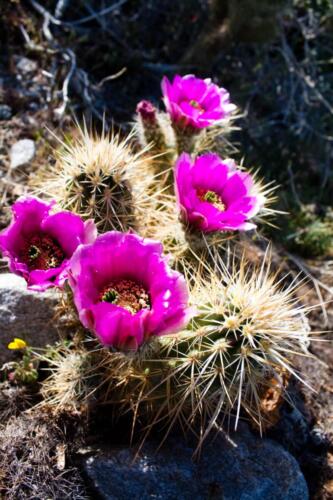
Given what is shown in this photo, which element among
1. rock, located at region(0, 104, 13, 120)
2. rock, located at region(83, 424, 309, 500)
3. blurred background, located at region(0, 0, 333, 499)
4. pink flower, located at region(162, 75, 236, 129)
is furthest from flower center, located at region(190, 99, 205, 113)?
rock, located at region(83, 424, 309, 500)

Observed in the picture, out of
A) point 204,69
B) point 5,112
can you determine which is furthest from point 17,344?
point 204,69

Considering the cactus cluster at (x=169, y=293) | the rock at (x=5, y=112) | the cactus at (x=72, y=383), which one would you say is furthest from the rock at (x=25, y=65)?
the cactus at (x=72, y=383)

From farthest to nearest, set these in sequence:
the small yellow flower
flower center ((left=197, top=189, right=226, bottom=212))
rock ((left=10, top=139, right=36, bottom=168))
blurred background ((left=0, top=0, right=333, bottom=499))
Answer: blurred background ((left=0, top=0, right=333, bottom=499)) → rock ((left=10, top=139, right=36, bottom=168)) → the small yellow flower → flower center ((left=197, top=189, right=226, bottom=212))

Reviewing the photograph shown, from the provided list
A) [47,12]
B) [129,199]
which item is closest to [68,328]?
[129,199]

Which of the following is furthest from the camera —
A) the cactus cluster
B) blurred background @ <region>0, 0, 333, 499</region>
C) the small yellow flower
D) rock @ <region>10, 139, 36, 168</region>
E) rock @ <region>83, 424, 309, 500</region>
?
blurred background @ <region>0, 0, 333, 499</region>

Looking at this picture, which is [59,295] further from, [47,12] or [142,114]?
[47,12]

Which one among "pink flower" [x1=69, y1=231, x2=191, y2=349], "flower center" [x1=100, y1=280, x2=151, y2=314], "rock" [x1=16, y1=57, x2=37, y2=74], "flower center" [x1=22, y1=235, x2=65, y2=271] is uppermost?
"pink flower" [x1=69, y1=231, x2=191, y2=349]

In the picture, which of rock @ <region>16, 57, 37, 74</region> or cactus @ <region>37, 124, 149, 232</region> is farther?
rock @ <region>16, 57, 37, 74</region>

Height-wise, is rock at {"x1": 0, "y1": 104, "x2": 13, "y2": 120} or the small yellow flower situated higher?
rock at {"x1": 0, "y1": 104, "x2": 13, "y2": 120}

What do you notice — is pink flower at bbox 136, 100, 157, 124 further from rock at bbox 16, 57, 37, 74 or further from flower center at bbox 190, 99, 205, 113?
rock at bbox 16, 57, 37, 74
